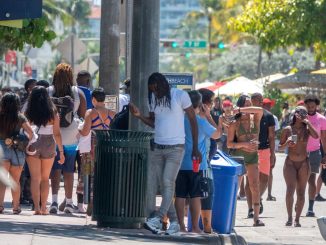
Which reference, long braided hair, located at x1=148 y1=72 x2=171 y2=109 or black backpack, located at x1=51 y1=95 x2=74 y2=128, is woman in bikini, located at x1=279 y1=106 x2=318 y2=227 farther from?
long braided hair, located at x1=148 y1=72 x2=171 y2=109

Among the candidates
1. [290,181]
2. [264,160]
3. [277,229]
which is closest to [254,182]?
[290,181]

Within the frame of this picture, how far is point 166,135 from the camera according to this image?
11891 mm

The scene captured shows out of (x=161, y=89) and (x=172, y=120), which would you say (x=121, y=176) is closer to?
(x=172, y=120)

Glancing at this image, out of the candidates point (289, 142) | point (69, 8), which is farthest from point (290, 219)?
point (69, 8)

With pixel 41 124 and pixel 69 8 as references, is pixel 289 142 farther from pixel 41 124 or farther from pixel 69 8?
pixel 69 8

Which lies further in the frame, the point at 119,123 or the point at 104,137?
the point at 119,123

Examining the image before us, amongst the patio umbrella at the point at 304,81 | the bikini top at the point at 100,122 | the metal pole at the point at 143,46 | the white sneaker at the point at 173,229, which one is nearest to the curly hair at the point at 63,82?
the bikini top at the point at 100,122

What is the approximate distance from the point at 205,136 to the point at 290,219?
3332 mm

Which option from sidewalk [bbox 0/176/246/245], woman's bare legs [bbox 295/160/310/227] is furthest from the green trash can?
woman's bare legs [bbox 295/160/310/227]

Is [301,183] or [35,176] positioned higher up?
[35,176]

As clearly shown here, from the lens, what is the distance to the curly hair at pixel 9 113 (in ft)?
44.9

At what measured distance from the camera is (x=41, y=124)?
13.9 m

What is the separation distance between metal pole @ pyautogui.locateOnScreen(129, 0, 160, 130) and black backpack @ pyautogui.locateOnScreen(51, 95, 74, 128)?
1.90 meters

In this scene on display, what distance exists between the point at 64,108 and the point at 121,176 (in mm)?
2593
